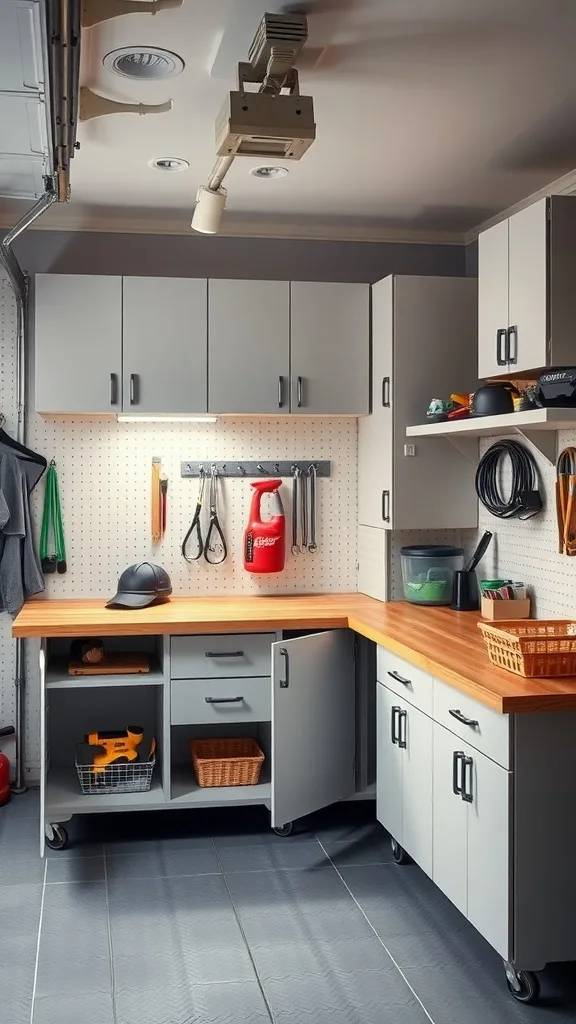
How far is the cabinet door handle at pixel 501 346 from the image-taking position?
10.8ft

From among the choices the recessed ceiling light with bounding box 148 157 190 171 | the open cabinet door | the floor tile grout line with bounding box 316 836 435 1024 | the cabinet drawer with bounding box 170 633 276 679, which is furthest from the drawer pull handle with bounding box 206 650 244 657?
the recessed ceiling light with bounding box 148 157 190 171

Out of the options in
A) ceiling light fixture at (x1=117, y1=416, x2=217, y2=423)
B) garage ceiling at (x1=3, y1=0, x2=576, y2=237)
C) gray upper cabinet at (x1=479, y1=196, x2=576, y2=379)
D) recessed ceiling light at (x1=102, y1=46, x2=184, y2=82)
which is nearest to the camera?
garage ceiling at (x1=3, y1=0, x2=576, y2=237)

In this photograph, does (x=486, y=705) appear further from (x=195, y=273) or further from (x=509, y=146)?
(x=195, y=273)

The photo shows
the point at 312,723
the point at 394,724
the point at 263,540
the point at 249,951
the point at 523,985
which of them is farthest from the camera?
the point at 263,540

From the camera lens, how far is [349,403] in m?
4.38

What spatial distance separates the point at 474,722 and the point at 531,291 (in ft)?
4.48

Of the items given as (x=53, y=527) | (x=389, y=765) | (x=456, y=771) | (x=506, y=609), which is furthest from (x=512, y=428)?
(x=53, y=527)

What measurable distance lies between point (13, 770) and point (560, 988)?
8.75ft

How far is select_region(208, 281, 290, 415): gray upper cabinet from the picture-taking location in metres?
4.25

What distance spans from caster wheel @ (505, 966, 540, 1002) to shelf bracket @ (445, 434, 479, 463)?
7.08 ft

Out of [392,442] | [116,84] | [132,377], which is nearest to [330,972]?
[392,442]

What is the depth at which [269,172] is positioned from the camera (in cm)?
379

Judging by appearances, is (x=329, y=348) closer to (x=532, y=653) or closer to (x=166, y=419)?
(x=166, y=419)

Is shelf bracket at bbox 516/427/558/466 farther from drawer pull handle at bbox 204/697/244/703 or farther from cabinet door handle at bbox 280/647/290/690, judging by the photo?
drawer pull handle at bbox 204/697/244/703
